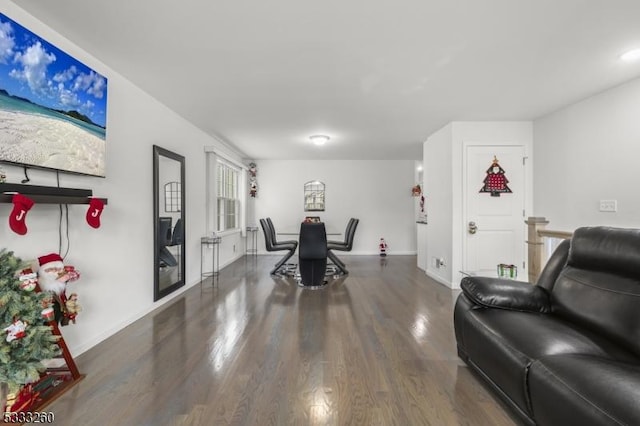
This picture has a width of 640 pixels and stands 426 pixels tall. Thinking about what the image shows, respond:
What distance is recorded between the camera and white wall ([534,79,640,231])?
310 cm

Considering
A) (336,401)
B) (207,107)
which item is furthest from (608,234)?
(207,107)

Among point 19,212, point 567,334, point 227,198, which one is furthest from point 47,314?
point 227,198

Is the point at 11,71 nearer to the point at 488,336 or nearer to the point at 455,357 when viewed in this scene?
the point at 488,336

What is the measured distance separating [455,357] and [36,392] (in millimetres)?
2767

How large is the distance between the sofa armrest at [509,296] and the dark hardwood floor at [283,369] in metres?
0.55

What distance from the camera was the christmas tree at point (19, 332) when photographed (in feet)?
4.97

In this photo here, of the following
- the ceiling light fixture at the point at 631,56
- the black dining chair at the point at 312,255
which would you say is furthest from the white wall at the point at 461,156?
the black dining chair at the point at 312,255

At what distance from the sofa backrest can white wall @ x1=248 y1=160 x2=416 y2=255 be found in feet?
18.7

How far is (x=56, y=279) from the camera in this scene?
1.94 m

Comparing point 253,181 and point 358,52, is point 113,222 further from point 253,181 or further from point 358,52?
point 253,181

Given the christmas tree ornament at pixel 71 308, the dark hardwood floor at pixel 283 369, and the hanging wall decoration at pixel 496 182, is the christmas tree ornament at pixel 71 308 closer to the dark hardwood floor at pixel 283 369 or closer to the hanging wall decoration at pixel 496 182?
the dark hardwood floor at pixel 283 369

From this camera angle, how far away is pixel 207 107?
148 inches

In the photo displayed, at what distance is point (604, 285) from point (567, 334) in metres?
0.46

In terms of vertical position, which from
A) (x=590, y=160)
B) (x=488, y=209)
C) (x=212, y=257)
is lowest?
(x=212, y=257)
